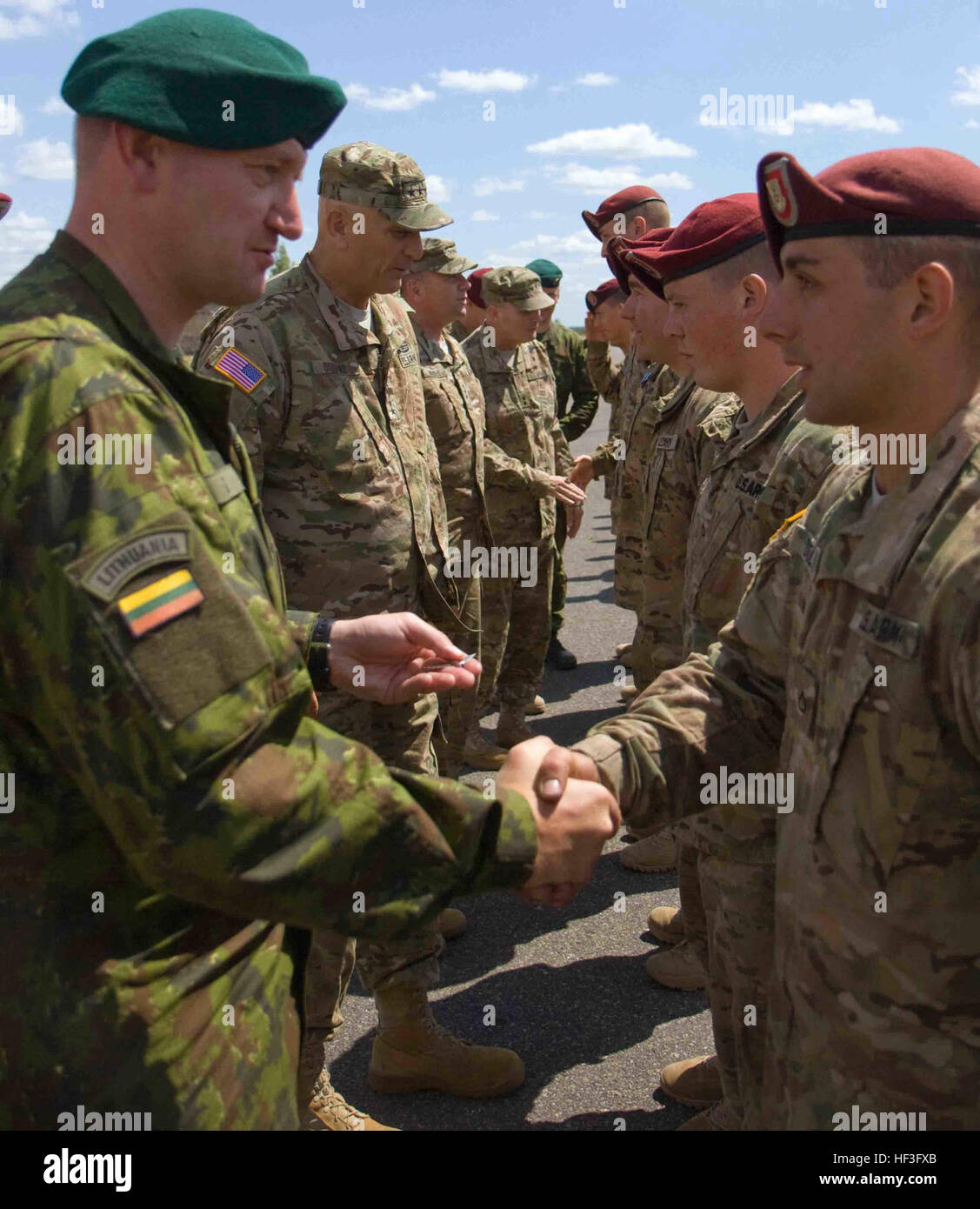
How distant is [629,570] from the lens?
6922 millimetres

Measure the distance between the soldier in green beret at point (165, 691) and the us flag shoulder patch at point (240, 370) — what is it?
1663mm

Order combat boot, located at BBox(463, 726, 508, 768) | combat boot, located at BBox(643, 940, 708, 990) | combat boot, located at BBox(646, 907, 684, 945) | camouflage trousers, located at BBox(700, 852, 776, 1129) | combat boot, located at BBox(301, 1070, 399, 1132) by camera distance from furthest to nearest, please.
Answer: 1. combat boot, located at BBox(463, 726, 508, 768)
2. combat boot, located at BBox(646, 907, 684, 945)
3. combat boot, located at BBox(643, 940, 708, 990)
4. combat boot, located at BBox(301, 1070, 399, 1132)
5. camouflage trousers, located at BBox(700, 852, 776, 1129)

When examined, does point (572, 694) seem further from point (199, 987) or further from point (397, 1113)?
point (199, 987)

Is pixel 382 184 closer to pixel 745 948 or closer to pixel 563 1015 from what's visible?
pixel 745 948

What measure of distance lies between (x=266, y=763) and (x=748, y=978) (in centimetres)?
169

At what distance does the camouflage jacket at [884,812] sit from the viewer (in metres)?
1.70

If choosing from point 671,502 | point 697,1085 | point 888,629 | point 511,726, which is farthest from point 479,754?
point 888,629

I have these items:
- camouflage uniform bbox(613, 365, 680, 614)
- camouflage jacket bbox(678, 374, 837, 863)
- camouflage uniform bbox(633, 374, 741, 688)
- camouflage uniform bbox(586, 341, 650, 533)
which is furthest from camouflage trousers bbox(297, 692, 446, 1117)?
camouflage uniform bbox(586, 341, 650, 533)

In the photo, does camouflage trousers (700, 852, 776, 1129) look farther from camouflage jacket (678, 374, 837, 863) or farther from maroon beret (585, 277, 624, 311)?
maroon beret (585, 277, 624, 311)

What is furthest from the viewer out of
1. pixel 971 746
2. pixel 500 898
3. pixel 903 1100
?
pixel 500 898

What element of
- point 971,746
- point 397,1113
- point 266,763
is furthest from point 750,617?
point 397,1113

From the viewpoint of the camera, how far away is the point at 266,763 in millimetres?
1532

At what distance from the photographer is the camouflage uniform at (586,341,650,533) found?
6785mm

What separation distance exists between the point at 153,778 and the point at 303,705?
0.26 meters
